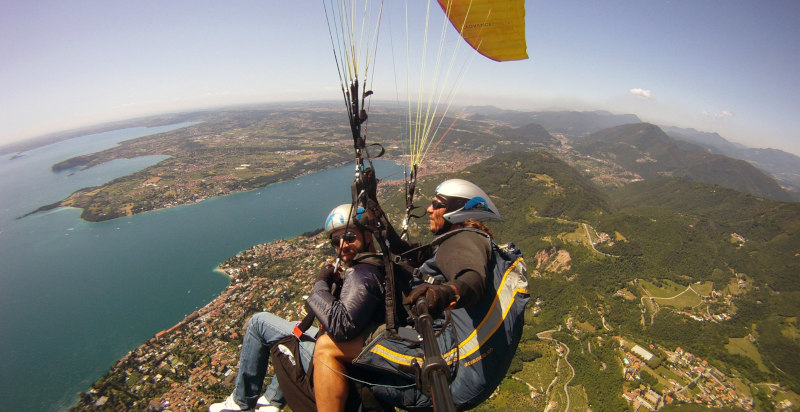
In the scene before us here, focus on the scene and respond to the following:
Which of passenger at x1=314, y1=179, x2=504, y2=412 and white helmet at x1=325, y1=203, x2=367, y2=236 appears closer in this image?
passenger at x1=314, y1=179, x2=504, y2=412

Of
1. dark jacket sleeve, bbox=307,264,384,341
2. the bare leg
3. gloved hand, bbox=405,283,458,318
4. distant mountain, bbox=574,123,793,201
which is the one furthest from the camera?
distant mountain, bbox=574,123,793,201

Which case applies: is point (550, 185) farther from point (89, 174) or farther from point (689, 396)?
point (89, 174)

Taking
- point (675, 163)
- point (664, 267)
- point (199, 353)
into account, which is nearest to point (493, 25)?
point (199, 353)

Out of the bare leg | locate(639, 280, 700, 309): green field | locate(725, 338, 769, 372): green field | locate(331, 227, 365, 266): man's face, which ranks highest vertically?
locate(331, 227, 365, 266): man's face

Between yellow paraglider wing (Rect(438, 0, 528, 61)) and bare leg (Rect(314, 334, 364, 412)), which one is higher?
yellow paraglider wing (Rect(438, 0, 528, 61))

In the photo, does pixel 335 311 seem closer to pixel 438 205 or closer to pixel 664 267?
pixel 438 205

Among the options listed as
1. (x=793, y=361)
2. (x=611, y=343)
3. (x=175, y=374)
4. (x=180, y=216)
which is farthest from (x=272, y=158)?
(x=793, y=361)

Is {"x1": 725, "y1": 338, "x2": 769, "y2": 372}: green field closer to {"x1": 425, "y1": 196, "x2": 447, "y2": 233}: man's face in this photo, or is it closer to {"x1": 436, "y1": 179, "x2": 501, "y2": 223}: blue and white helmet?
{"x1": 436, "y1": 179, "x2": 501, "y2": 223}: blue and white helmet

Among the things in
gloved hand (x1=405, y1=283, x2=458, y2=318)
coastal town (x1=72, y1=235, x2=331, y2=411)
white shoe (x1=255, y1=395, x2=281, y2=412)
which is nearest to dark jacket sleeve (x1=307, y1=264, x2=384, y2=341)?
gloved hand (x1=405, y1=283, x2=458, y2=318)
